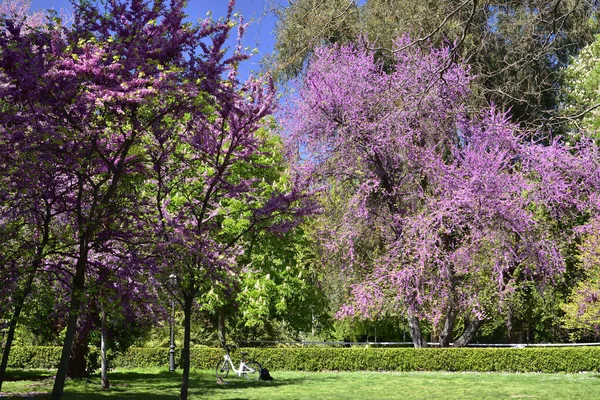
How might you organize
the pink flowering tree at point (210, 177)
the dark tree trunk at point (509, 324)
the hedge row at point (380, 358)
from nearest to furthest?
the pink flowering tree at point (210, 177)
the hedge row at point (380, 358)
the dark tree trunk at point (509, 324)

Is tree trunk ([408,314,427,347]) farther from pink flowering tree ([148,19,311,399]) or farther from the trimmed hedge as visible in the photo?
pink flowering tree ([148,19,311,399])

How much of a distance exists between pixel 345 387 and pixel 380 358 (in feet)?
20.1

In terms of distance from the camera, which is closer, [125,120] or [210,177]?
[125,120]

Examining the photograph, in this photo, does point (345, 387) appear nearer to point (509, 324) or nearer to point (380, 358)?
point (380, 358)

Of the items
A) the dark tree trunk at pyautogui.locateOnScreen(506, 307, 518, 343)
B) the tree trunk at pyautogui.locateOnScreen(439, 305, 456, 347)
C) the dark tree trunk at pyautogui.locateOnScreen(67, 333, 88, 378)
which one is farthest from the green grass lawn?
the dark tree trunk at pyautogui.locateOnScreen(506, 307, 518, 343)

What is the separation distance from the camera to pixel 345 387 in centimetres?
1514

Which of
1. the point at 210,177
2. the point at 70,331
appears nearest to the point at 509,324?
the point at 210,177

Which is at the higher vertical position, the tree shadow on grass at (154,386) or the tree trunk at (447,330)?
the tree trunk at (447,330)

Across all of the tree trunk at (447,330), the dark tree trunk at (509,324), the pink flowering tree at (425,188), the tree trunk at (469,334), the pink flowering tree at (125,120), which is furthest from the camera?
the dark tree trunk at (509,324)

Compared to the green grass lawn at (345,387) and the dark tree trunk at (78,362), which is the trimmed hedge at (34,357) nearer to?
the green grass lawn at (345,387)

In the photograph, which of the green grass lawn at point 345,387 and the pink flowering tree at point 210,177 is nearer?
the pink flowering tree at point 210,177

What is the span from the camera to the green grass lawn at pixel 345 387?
12.9m

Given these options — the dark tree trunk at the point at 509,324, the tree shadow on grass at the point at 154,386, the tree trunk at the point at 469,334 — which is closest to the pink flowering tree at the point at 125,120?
the tree shadow on grass at the point at 154,386

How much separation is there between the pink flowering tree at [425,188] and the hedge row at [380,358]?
4.28 feet
